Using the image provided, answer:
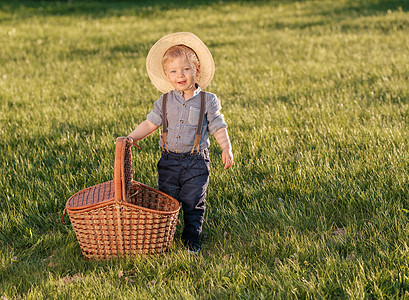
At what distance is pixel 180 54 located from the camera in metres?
3.54

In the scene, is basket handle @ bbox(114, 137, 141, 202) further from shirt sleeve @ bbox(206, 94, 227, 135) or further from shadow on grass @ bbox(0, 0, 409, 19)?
shadow on grass @ bbox(0, 0, 409, 19)

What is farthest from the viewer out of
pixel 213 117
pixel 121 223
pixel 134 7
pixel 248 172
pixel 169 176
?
pixel 134 7

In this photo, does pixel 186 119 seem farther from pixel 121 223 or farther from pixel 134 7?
pixel 134 7

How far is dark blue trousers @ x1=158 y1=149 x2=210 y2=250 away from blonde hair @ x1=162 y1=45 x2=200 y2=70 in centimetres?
70

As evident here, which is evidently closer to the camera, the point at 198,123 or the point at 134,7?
the point at 198,123

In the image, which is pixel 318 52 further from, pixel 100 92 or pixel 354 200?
pixel 354 200

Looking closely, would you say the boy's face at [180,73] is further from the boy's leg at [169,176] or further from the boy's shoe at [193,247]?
the boy's shoe at [193,247]

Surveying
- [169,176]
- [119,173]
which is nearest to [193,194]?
[169,176]

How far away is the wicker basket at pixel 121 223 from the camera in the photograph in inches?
130

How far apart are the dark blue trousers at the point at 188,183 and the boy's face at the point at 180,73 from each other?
525 millimetres

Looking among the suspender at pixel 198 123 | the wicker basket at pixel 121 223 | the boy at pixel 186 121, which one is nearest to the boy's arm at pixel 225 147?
the boy at pixel 186 121

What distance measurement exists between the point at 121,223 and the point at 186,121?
891 mm

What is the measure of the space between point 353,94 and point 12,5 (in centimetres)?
1542

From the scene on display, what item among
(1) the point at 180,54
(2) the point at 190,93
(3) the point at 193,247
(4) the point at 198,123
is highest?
(1) the point at 180,54
